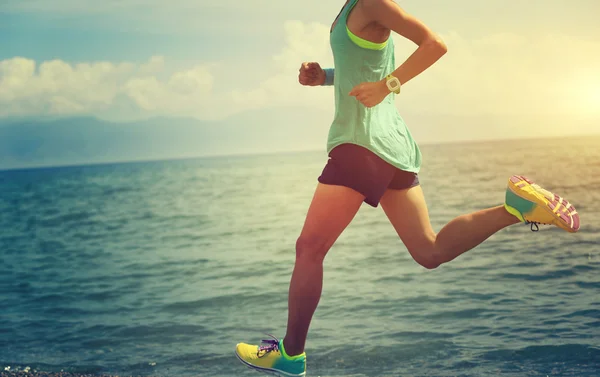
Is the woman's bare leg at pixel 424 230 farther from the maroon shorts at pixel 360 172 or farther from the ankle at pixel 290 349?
the ankle at pixel 290 349

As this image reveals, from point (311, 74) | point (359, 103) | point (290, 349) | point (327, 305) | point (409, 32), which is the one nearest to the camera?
point (409, 32)

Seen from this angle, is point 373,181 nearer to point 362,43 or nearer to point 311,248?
point 311,248

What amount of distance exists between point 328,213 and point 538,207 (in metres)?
1.00

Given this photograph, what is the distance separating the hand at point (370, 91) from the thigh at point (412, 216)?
0.61 metres

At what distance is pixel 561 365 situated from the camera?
6777mm

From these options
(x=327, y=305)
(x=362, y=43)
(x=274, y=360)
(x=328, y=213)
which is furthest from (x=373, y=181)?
(x=327, y=305)

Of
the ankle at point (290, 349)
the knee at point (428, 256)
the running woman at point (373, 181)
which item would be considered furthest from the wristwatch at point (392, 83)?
the ankle at point (290, 349)

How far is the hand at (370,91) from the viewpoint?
343 cm

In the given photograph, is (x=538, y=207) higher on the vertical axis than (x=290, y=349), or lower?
higher

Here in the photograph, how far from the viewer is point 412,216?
383cm

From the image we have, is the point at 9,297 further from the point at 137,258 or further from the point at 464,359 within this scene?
the point at 464,359

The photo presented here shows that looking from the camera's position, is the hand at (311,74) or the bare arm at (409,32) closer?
the bare arm at (409,32)

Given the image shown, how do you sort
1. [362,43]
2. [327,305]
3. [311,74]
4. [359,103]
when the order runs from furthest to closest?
[327,305] < [311,74] < [359,103] < [362,43]

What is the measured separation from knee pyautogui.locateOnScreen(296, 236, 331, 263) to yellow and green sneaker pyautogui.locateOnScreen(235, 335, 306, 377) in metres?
0.52
